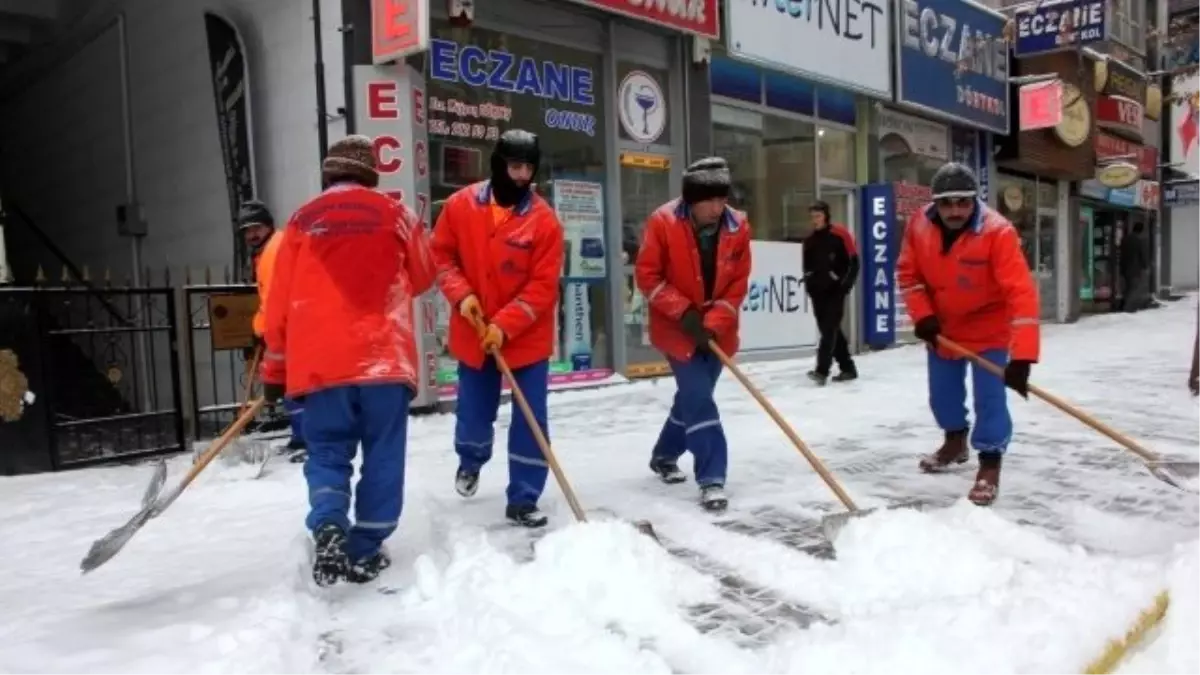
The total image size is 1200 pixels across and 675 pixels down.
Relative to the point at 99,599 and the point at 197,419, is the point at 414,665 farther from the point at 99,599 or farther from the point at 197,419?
the point at 197,419

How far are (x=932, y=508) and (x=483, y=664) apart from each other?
2516 millimetres

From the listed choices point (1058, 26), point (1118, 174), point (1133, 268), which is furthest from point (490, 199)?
point (1133, 268)

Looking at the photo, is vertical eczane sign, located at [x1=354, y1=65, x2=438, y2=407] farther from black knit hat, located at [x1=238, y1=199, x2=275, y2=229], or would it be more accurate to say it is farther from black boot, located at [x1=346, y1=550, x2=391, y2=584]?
black boot, located at [x1=346, y1=550, x2=391, y2=584]

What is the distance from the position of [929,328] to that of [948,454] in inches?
37.3

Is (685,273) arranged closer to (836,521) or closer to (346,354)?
(836,521)

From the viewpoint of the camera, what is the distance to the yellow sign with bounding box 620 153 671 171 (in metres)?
9.62

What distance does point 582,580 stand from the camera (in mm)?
Answer: 3129

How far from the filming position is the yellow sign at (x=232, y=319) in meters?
6.56

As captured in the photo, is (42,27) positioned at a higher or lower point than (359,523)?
higher

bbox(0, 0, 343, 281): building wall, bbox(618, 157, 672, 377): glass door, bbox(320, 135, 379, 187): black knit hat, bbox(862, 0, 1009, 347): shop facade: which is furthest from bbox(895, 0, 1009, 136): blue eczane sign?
bbox(320, 135, 379, 187): black knit hat

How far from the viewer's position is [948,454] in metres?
5.12

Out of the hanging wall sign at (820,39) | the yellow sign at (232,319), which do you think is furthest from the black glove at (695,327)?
the hanging wall sign at (820,39)

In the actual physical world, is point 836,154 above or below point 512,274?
above

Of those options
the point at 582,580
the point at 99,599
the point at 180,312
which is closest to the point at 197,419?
the point at 180,312
